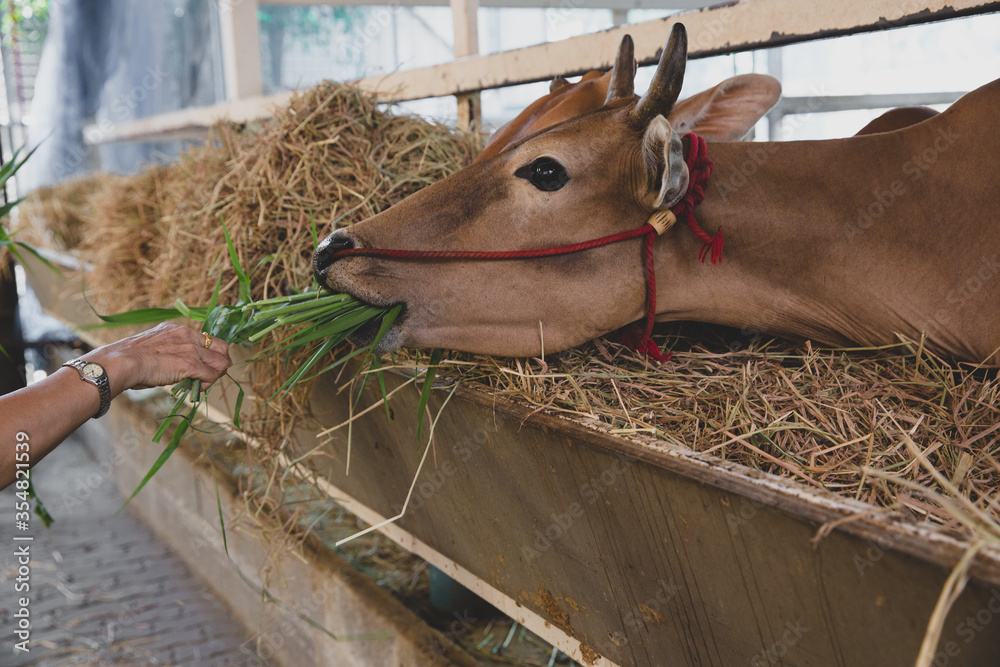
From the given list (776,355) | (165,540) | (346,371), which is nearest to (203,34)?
(165,540)

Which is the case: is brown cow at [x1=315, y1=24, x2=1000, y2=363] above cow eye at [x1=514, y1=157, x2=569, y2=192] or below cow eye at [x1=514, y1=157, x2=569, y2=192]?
below

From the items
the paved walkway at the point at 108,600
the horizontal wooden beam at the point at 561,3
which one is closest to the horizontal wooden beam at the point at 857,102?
the horizontal wooden beam at the point at 561,3

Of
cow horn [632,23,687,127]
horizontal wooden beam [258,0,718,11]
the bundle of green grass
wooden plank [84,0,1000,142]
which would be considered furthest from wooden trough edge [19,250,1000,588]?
horizontal wooden beam [258,0,718,11]

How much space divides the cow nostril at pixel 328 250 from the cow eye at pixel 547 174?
42 centimetres

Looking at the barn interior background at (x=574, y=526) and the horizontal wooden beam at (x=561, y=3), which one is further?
the horizontal wooden beam at (x=561, y=3)

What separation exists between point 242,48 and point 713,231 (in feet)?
11.3

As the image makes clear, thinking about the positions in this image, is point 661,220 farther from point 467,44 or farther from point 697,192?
point 467,44

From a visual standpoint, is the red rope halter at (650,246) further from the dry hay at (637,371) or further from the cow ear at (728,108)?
the cow ear at (728,108)

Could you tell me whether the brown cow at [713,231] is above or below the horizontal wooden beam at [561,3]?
below

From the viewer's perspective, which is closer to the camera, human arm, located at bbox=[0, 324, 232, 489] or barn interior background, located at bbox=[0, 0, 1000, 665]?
barn interior background, located at bbox=[0, 0, 1000, 665]

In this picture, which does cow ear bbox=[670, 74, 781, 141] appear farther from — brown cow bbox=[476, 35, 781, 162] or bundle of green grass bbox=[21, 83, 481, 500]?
bundle of green grass bbox=[21, 83, 481, 500]

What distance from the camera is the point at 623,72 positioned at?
199cm

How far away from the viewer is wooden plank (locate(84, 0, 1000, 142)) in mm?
1788

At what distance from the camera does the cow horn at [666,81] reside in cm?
153
